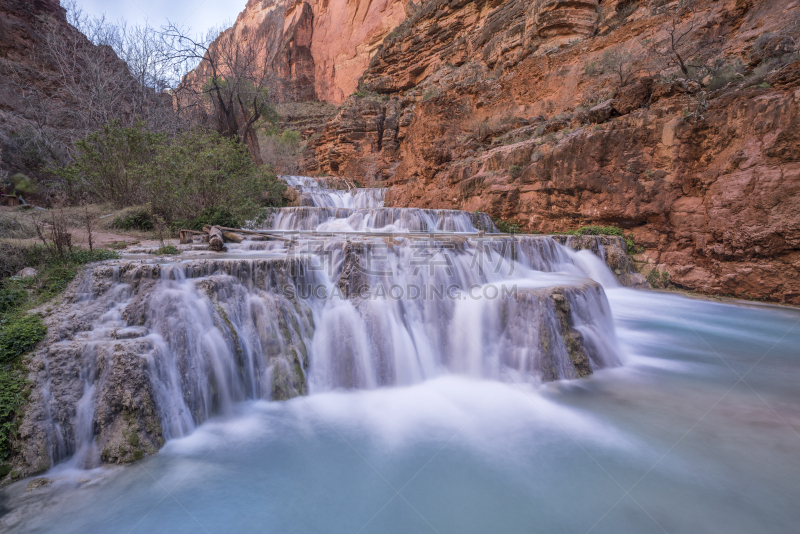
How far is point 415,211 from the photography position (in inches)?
465

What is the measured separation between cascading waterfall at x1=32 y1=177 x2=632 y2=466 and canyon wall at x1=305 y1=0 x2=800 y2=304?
17.0 feet

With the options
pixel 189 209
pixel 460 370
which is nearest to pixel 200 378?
pixel 460 370

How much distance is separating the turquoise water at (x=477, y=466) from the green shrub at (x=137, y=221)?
7.39m

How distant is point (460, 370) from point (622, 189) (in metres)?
8.37

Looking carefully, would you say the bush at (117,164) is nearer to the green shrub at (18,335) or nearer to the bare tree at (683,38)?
the green shrub at (18,335)

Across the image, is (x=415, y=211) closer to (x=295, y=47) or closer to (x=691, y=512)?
(x=691, y=512)

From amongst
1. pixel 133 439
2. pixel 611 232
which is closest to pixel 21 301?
pixel 133 439

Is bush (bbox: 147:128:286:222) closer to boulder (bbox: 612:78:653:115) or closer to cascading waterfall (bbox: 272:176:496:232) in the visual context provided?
cascading waterfall (bbox: 272:176:496:232)

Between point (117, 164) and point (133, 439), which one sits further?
point (117, 164)

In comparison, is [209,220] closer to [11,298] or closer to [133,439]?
[11,298]

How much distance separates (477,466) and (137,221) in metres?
10.1

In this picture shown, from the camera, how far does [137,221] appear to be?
8711mm

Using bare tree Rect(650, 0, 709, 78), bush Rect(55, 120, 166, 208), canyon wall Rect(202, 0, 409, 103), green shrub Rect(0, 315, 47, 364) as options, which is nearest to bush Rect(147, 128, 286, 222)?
bush Rect(55, 120, 166, 208)

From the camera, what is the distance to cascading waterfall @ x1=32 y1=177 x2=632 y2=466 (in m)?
3.20
